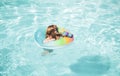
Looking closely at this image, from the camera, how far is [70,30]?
6875 millimetres

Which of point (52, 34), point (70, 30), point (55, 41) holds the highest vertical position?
point (52, 34)

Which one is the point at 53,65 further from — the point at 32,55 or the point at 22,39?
the point at 22,39

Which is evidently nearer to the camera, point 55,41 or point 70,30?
point 55,41

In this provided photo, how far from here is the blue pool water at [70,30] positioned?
5.88 m

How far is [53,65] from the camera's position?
19.6ft

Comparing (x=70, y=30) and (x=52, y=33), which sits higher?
(x=52, y=33)

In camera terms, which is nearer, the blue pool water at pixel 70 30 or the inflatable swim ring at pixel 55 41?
the inflatable swim ring at pixel 55 41

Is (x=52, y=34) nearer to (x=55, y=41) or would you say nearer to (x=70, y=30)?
(x=55, y=41)

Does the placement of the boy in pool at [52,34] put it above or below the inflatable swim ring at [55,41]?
above

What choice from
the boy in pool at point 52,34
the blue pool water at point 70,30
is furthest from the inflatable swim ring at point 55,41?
the blue pool water at point 70,30

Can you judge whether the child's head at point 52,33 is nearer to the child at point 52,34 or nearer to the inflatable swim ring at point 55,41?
the child at point 52,34

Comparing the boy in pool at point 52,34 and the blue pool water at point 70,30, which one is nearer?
the boy in pool at point 52,34

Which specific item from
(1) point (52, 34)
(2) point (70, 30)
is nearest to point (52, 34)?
(1) point (52, 34)

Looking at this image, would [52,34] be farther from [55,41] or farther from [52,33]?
[55,41]
